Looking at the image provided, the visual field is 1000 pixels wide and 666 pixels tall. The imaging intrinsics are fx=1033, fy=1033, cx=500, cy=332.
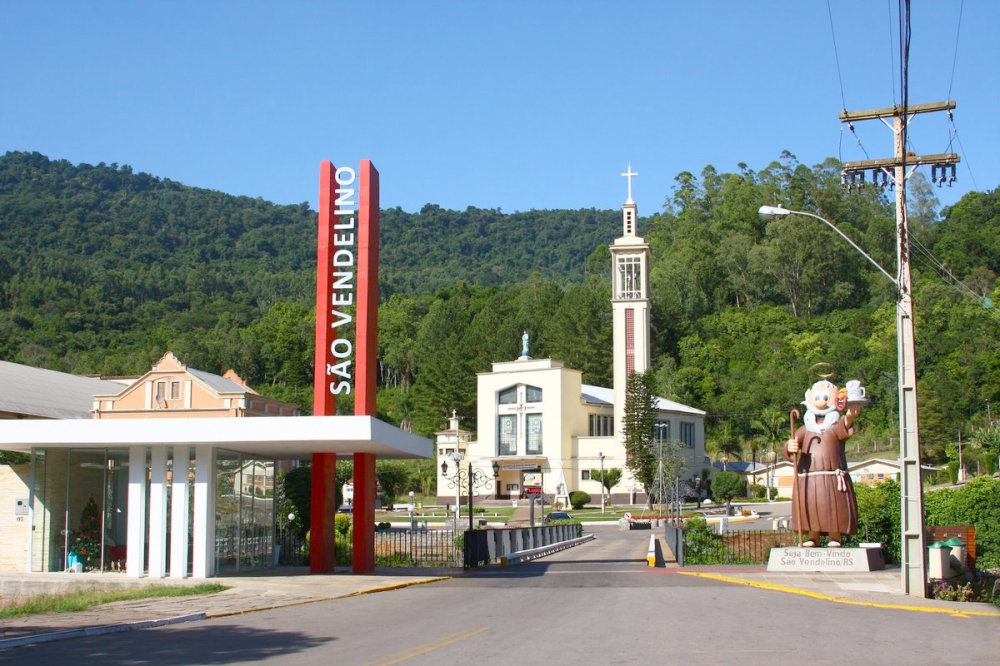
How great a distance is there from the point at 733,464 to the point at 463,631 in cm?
8604

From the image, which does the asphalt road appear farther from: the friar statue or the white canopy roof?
the friar statue

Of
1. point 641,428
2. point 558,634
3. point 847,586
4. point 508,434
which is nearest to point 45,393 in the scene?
point 847,586

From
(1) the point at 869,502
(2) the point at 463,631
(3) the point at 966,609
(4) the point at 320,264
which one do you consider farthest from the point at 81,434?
(1) the point at 869,502

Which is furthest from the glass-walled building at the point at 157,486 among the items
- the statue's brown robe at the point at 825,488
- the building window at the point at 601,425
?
the building window at the point at 601,425

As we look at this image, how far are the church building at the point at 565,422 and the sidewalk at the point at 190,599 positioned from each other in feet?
181

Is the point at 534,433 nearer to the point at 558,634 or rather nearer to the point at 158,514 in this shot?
the point at 158,514

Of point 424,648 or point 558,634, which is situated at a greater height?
point 424,648

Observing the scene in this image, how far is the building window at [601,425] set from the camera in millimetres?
86375

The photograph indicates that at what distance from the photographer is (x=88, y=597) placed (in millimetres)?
20469

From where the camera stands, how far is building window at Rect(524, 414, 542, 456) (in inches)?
3280

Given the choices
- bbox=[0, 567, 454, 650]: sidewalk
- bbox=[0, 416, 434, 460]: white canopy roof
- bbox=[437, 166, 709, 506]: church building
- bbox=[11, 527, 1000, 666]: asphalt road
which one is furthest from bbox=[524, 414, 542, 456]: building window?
bbox=[11, 527, 1000, 666]: asphalt road

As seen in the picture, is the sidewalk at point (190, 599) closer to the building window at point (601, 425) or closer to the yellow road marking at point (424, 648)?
the yellow road marking at point (424, 648)

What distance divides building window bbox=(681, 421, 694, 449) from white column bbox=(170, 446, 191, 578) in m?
66.6

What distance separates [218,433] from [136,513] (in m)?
A: 3.37
